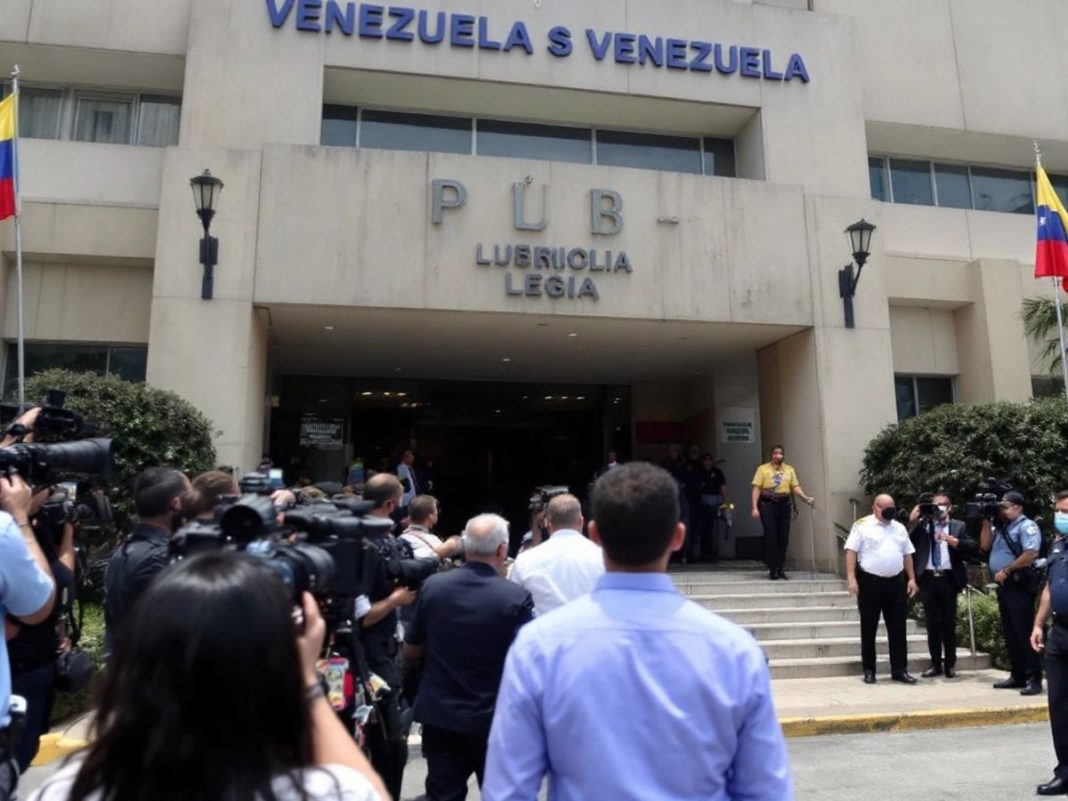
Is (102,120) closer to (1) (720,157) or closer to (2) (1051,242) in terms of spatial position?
(1) (720,157)

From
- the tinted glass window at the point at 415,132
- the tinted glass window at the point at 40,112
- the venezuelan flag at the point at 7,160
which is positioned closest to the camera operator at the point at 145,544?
the venezuelan flag at the point at 7,160

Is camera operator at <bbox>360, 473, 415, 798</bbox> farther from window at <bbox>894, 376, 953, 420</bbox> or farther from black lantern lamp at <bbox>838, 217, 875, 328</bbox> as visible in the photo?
window at <bbox>894, 376, 953, 420</bbox>

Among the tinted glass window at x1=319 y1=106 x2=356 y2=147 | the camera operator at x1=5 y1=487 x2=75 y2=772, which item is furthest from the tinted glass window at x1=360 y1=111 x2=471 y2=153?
the camera operator at x1=5 y1=487 x2=75 y2=772

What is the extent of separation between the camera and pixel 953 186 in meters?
16.0

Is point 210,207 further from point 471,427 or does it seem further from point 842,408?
point 842,408

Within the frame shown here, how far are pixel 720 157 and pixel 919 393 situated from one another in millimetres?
5808

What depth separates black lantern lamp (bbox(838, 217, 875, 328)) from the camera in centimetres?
1198

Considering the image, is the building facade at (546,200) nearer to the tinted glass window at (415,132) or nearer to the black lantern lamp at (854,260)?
the tinted glass window at (415,132)

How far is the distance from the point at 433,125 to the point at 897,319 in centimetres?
920

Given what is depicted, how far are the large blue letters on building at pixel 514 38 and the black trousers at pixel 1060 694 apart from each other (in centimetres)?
1113

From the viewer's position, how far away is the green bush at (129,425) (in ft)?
29.7

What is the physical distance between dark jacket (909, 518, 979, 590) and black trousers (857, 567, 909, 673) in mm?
475

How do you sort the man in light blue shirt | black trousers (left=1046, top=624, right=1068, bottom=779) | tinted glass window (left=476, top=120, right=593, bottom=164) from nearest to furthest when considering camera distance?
the man in light blue shirt, black trousers (left=1046, top=624, right=1068, bottom=779), tinted glass window (left=476, top=120, right=593, bottom=164)

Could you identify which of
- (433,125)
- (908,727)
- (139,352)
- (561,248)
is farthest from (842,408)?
(139,352)
